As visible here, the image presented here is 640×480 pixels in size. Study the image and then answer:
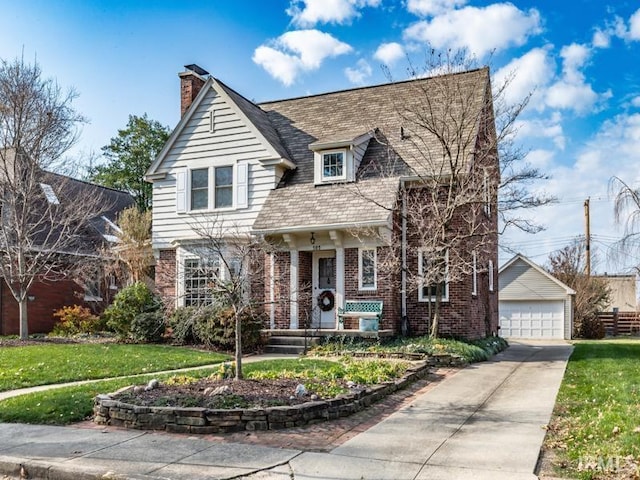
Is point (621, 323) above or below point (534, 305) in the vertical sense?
below

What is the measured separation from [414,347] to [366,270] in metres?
3.85

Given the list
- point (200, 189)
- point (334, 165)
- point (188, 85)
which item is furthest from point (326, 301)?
point (188, 85)

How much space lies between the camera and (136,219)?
2341 cm

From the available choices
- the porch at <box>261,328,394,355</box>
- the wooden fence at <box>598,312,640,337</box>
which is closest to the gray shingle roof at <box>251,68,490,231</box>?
the porch at <box>261,328,394,355</box>

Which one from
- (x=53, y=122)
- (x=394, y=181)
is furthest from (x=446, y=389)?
(x=53, y=122)

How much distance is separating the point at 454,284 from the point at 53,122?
1417cm

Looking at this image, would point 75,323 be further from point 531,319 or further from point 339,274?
point 531,319

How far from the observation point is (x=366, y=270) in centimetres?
1727

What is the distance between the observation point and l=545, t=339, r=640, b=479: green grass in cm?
583

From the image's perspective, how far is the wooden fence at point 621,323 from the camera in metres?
36.7

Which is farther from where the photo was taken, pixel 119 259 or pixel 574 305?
pixel 574 305

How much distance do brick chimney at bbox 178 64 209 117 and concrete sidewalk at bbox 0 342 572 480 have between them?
15.9 m

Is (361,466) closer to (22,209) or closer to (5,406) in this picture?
(5,406)

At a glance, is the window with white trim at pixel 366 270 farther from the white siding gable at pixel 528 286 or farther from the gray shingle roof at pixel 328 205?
the white siding gable at pixel 528 286
